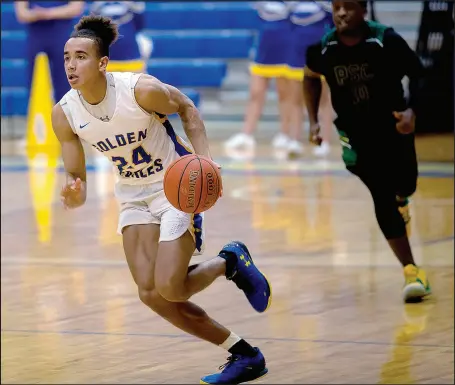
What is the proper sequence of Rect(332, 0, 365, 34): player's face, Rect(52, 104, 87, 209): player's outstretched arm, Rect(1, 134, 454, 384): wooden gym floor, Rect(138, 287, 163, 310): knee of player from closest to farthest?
Rect(52, 104, 87, 209): player's outstretched arm < Rect(138, 287, 163, 310): knee of player < Rect(332, 0, 365, 34): player's face < Rect(1, 134, 454, 384): wooden gym floor

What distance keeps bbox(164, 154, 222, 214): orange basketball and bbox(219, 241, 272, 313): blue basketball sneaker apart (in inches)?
36.1

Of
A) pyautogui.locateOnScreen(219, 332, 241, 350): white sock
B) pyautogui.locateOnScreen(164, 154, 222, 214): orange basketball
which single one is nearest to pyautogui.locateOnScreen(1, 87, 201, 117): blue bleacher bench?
pyautogui.locateOnScreen(219, 332, 241, 350): white sock

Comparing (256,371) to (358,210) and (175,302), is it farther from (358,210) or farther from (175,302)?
(358,210)

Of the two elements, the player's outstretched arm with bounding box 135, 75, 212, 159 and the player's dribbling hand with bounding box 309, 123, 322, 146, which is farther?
the player's dribbling hand with bounding box 309, 123, 322, 146

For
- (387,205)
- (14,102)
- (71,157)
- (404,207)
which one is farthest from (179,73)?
(71,157)

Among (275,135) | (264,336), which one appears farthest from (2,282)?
(275,135)

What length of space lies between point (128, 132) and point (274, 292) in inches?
122

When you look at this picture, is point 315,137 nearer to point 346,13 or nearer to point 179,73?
point 346,13

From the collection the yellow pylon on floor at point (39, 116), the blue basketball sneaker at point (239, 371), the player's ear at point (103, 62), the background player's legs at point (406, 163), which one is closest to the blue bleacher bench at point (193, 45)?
the yellow pylon on floor at point (39, 116)

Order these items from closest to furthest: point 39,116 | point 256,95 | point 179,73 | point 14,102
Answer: point 256,95
point 39,116
point 14,102
point 179,73

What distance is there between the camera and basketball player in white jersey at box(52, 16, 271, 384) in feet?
15.8

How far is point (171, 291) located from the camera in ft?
16.7

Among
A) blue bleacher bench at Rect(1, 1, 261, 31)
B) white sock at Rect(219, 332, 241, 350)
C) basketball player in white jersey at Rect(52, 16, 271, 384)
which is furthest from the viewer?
blue bleacher bench at Rect(1, 1, 261, 31)

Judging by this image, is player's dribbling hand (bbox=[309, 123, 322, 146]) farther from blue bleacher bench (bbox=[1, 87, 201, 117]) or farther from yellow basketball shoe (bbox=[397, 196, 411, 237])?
blue bleacher bench (bbox=[1, 87, 201, 117])
